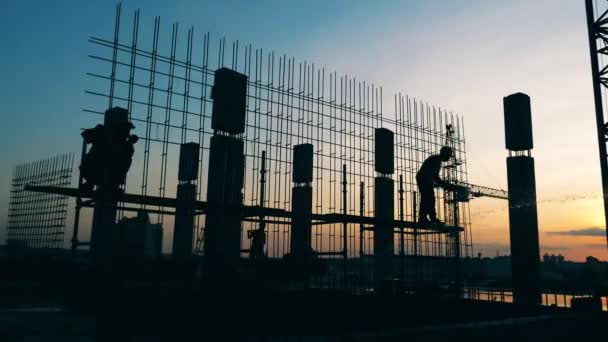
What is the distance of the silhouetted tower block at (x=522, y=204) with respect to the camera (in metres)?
18.8

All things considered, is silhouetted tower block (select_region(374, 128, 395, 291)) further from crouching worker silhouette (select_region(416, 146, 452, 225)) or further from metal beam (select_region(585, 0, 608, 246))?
metal beam (select_region(585, 0, 608, 246))

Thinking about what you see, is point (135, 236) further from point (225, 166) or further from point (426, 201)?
point (426, 201)

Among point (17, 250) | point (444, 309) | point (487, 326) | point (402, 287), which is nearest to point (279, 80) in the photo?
point (402, 287)

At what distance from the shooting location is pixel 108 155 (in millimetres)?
10422

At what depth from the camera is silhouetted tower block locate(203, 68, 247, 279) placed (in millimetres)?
15242

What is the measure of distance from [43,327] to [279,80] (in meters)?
11.8

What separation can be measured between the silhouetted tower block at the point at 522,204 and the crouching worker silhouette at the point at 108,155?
15.1 metres

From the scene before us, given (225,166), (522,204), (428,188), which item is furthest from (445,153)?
(522,204)

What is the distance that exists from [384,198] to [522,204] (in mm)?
5612

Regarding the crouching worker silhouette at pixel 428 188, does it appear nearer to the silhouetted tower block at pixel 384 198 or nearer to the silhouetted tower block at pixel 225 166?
the silhouetted tower block at pixel 225 166

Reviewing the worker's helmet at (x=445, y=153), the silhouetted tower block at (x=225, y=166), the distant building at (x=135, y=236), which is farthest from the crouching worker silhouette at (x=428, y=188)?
the distant building at (x=135, y=236)

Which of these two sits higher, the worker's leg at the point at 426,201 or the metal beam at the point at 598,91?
the metal beam at the point at 598,91

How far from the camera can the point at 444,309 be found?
12508mm

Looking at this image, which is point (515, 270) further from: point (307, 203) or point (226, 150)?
point (226, 150)
